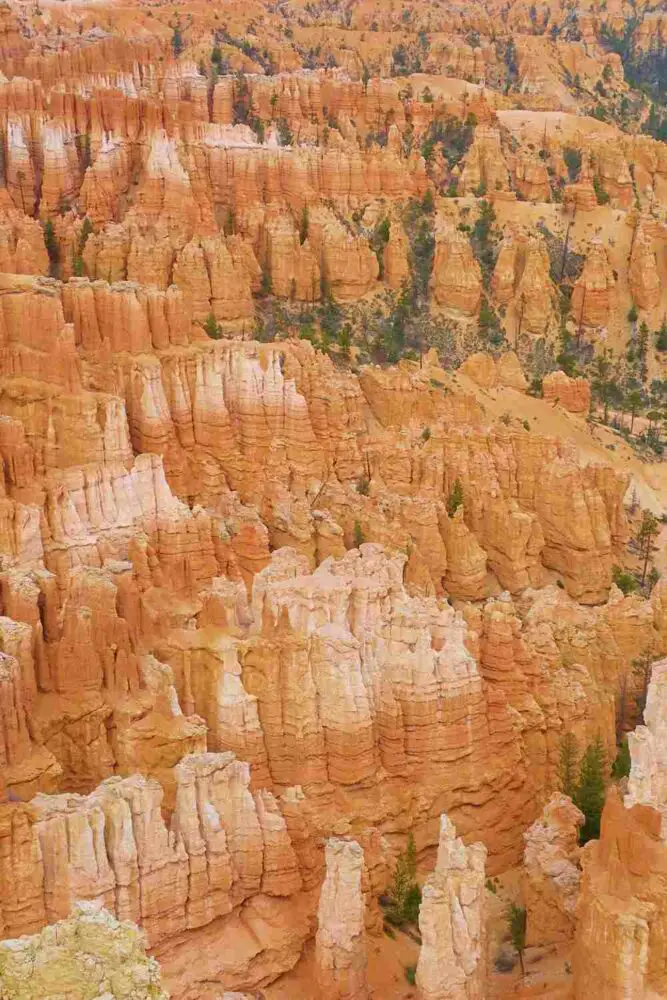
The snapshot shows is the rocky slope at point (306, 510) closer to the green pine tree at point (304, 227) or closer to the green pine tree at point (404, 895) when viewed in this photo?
the green pine tree at point (304, 227)

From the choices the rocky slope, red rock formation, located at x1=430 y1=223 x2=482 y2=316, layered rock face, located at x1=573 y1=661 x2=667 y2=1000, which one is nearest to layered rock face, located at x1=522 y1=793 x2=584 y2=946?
the rocky slope

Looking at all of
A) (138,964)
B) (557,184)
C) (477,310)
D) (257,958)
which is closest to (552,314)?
(477,310)

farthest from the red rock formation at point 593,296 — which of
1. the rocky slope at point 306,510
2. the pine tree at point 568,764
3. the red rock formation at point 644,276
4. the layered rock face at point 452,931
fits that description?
the layered rock face at point 452,931

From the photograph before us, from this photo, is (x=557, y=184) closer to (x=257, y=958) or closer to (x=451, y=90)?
(x=451, y=90)

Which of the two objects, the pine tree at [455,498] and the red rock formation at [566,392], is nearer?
the pine tree at [455,498]

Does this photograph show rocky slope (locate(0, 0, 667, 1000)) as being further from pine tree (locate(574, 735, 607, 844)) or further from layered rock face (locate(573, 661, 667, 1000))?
pine tree (locate(574, 735, 607, 844))

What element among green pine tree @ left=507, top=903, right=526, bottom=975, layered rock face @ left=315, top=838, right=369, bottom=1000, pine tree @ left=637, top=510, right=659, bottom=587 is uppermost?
layered rock face @ left=315, top=838, right=369, bottom=1000
